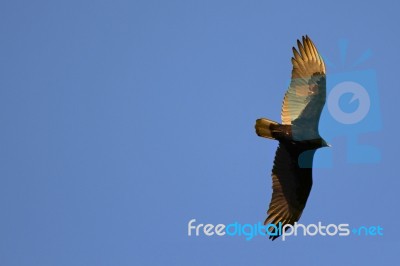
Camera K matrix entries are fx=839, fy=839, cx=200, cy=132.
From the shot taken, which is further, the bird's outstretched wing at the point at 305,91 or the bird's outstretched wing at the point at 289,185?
the bird's outstretched wing at the point at 289,185

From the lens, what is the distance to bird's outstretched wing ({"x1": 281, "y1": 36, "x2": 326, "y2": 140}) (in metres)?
16.7

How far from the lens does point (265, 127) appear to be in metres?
16.9

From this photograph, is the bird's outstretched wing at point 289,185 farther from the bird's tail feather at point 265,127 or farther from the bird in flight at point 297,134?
the bird's tail feather at point 265,127

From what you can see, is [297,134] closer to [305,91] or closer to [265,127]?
[265,127]

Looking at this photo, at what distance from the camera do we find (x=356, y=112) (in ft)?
63.6

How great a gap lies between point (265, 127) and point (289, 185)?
1781 mm

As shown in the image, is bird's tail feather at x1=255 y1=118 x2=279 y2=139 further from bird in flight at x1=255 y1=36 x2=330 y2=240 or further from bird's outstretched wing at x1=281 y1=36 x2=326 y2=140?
bird's outstretched wing at x1=281 y1=36 x2=326 y2=140

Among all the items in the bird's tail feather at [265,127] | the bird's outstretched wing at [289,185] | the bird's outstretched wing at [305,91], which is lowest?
the bird's outstretched wing at [289,185]

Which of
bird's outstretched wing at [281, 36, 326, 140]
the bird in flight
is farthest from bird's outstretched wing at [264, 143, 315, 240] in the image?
bird's outstretched wing at [281, 36, 326, 140]

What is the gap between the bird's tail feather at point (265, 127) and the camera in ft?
55.5

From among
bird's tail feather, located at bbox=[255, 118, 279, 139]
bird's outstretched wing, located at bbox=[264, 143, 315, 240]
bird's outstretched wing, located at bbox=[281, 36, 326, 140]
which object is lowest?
bird's outstretched wing, located at bbox=[264, 143, 315, 240]

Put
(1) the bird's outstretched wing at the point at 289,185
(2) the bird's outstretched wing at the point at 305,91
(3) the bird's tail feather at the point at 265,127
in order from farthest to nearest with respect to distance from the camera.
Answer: (1) the bird's outstretched wing at the point at 289,185 → (3) the bird's tail feather at the point at 265,127 → (2) the bird's outstretched wing at the point at 305,91

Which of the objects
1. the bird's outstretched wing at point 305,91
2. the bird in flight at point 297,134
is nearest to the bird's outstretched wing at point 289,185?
the bird in flight at point 297,134

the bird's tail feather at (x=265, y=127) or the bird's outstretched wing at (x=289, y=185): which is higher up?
the bird's tail feather at (x=265, y=127)
